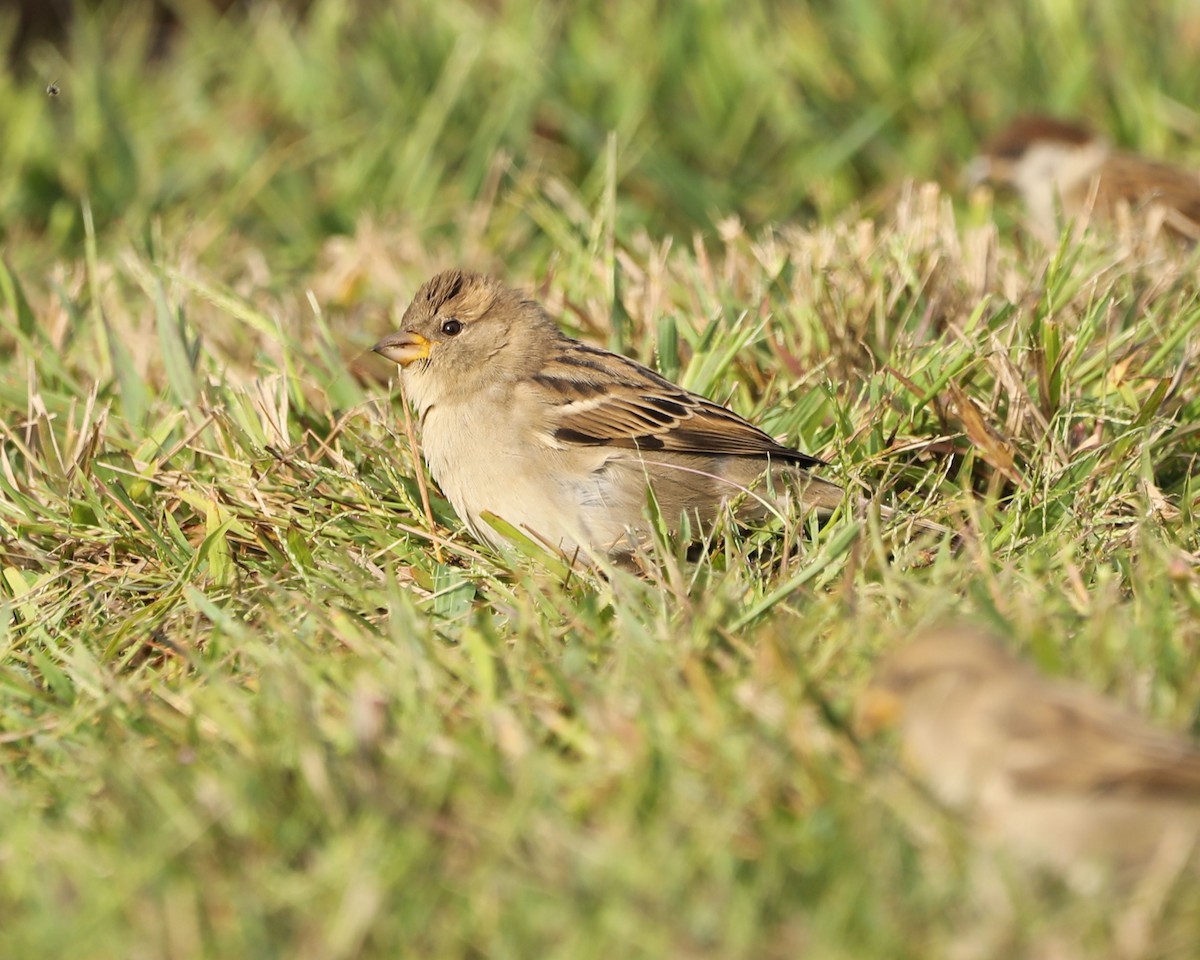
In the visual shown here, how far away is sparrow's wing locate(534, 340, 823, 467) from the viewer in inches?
164

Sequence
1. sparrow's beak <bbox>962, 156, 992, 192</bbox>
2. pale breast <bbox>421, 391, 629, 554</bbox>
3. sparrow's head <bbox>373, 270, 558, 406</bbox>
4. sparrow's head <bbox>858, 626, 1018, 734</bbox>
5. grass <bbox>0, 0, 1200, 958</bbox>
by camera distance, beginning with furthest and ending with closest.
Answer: sparrow's beak <bbox>962, 156, 992, 192</bbox> → sparrow's head <bbox>373, 270, 558, 406</bbox> → pale breast <bbox>421, 391, 629, 554</bbox> → sparrow's head <bbox>858, 626, 1018, 734</bbox> → grass <bbox>0, 0, 1200, 958</bbox>

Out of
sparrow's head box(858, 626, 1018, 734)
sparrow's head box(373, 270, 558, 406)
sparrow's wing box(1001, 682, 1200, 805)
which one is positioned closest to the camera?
sparrow's wing box(1001, 682, 1200, 805)

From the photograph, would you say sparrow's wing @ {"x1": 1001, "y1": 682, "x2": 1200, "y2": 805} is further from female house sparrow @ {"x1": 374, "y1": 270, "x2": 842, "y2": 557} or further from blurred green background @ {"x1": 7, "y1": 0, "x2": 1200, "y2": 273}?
blurred green background @ {"x1": 7, "y1": 0, "x2": 1200, "y2": 273}

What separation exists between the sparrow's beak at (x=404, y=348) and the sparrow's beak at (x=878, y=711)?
214 centimetres

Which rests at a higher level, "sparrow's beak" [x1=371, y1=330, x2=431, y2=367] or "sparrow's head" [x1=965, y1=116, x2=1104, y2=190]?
"sparrow's beak" [x1=371, y1=330, x2=431, y2=367]

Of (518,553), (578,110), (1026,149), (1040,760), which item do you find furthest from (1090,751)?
Answer: (578,110)

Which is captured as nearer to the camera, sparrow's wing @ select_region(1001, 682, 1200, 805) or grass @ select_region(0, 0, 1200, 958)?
sparrow's wing @ select_region(1001, 682, 1200, 805)

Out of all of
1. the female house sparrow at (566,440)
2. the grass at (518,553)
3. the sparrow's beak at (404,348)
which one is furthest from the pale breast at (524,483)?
the sparrow's beak at (404,348)

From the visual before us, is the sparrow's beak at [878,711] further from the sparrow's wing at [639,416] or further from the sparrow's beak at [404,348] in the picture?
the sparrow's beak at [404,348]

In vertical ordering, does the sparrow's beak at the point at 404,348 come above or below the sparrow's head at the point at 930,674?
above

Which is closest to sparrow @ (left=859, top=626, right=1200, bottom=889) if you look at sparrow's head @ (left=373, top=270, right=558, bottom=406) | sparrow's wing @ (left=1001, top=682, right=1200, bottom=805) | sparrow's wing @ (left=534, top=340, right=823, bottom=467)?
sparrow's wing @ (left=1001, top=682, right=1200, bottom=805)

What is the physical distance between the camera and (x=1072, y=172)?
22.4ft

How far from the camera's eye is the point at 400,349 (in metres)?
4.51

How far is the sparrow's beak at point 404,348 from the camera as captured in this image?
450 cm
